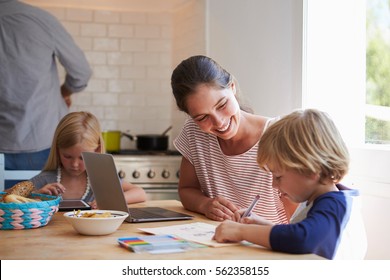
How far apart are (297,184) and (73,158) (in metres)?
1.25

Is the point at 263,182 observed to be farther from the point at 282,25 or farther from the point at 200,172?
the point at 282,25

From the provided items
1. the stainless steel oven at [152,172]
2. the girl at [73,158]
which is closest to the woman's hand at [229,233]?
the girl at [73,158]

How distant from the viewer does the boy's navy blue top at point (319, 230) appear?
143 cm

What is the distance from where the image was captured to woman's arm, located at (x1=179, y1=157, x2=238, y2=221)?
6.50 feet

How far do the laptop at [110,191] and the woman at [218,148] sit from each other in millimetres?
144

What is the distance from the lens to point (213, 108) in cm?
205

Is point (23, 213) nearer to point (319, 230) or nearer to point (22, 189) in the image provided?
point (22, 189)

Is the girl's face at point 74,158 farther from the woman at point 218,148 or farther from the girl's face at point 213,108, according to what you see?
the girl's face at point 213,108

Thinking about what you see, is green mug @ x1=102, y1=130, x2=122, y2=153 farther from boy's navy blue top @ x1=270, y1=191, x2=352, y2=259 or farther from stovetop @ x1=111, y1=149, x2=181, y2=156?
boy's navy blue top @ x1=270, y1=191, x2=352, y2=259

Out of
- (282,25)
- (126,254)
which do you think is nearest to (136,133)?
(282,25)

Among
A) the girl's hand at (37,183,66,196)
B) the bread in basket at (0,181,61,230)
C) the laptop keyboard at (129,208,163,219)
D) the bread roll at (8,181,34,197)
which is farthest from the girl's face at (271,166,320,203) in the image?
the girl's hand at (37,183,66,196)

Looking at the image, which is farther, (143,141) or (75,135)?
(143,141)

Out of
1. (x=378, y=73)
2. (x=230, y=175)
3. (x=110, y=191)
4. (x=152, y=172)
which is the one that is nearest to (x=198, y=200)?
(x=230, y=175)

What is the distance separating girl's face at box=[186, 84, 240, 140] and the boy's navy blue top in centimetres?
61
